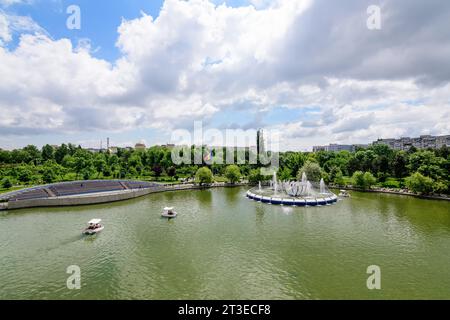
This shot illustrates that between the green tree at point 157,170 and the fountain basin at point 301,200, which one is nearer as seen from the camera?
the fountain basin at point 301,200

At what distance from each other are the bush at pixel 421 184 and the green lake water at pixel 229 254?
36.0 ft

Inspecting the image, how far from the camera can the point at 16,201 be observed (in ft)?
130

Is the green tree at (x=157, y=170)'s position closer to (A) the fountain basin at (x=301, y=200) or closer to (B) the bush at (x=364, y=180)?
(A) the fountain basin at (x=301, y=200)

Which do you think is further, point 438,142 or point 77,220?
point 438,142

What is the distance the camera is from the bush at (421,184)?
47.3 meters

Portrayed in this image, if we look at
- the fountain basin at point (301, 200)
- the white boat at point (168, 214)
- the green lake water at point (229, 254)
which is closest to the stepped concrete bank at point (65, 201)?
the green lake water at point (229, 254)

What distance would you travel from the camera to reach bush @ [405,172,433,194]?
1864 inches

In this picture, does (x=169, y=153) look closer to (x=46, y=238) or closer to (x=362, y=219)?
(x=46, y=238)

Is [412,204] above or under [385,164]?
under

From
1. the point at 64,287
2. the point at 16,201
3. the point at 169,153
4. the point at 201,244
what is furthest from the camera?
the point at 169,153

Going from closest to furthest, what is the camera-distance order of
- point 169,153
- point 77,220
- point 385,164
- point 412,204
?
point 77,220 → point 412,204 → point 385,164 → point 169,153

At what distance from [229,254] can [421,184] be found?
153 feet
